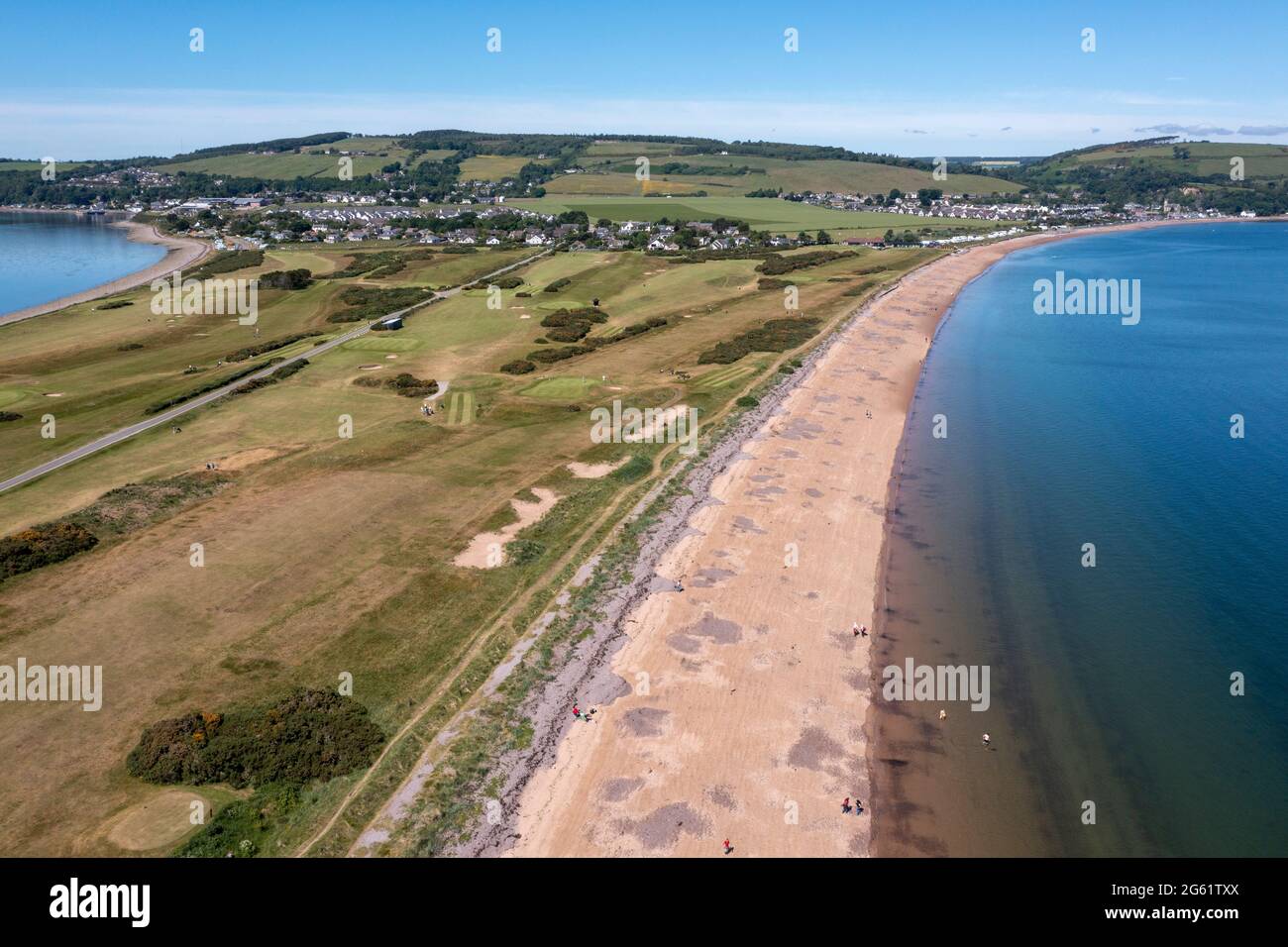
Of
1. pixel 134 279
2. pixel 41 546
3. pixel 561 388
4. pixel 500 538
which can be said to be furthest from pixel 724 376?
pixel 134 279

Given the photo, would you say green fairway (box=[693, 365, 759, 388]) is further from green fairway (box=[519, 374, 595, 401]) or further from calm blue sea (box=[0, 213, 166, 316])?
calm blue sea (box=[0, 213, 166, 316])

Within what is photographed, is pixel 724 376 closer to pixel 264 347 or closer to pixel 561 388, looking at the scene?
pixel 561 388

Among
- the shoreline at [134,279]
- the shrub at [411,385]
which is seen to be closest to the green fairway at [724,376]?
the shrub at [411,385]

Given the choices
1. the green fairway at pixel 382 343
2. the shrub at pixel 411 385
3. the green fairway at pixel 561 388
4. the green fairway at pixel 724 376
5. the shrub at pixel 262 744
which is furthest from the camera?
the green fairway at pixel 382 343

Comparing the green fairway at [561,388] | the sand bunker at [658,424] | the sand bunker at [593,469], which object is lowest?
the sand bunker at [593,469]

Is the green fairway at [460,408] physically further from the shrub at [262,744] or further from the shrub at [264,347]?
the shrub at [262,744]

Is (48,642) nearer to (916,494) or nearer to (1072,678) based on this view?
(1072,678)

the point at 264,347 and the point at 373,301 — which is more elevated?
the point at 373,301
